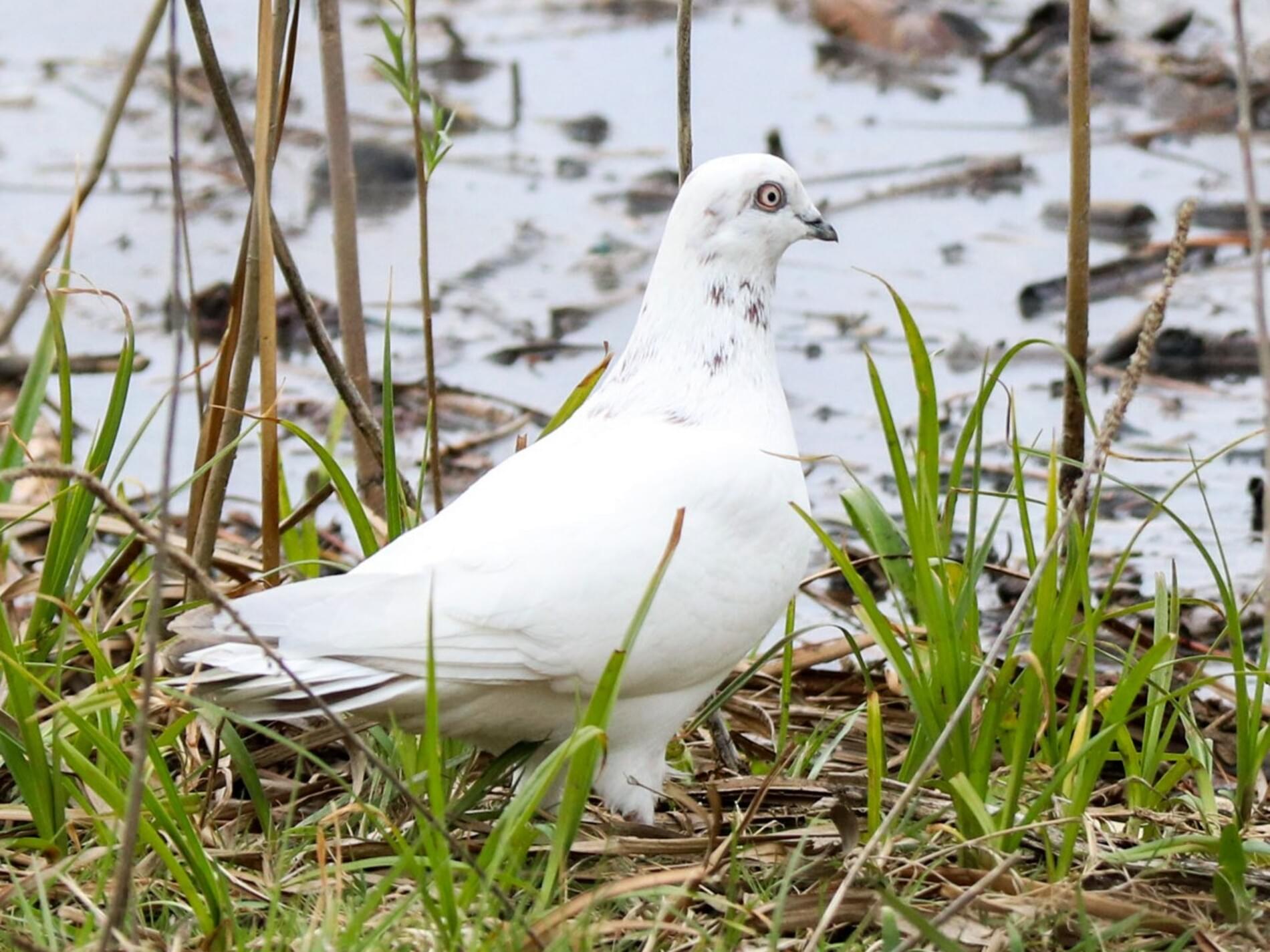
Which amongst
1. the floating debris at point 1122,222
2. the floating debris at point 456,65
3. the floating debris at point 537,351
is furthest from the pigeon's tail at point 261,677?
the floating debris at point 456,65

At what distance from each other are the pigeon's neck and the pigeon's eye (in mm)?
100

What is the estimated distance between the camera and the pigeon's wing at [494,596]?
261 centimetres

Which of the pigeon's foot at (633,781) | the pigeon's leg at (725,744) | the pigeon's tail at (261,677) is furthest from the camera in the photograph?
the pigeon's leg at (725,744)

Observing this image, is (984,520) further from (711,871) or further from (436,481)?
(711,871)

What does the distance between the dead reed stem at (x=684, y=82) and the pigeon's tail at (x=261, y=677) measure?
1.16m

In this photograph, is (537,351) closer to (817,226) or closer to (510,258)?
(510,258)

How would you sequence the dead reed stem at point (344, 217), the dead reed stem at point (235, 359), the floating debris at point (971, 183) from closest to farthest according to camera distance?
the dead reed stem at point (235, 359), the dead reed stem at point (344, 217), the floating debris at point (971, 183)

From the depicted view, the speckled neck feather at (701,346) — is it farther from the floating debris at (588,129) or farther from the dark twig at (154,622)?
the floating debris at (588,129)

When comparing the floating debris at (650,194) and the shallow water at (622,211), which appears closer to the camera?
the shallow water at (622,211)

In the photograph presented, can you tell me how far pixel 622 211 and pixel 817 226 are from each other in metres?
3.88

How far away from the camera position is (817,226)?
10.6 ft

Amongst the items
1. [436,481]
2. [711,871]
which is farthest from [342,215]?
[711,871]

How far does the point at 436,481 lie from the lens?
3420 mm

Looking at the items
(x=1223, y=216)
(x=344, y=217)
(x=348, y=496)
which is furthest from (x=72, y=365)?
(x=1223, y=216)
